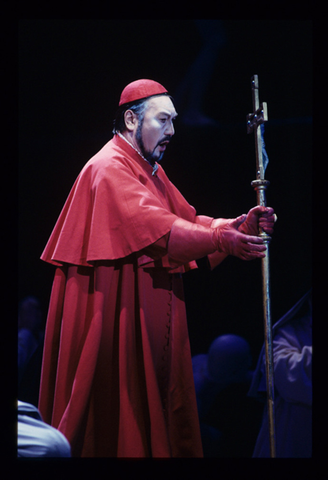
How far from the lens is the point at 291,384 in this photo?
2.45 meters

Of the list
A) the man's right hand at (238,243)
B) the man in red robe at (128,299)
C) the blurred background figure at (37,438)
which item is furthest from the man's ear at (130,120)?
the blurred background figure at (37,438)

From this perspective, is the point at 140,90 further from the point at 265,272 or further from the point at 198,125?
the point at 265,272

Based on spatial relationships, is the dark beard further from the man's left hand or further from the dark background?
the man's left hand

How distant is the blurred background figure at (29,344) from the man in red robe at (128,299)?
0.23m

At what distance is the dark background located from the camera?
247 cm

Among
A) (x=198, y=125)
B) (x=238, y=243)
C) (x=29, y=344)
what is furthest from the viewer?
(x=198, y=125)

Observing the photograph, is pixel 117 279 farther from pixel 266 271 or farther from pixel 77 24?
pixel 77 24

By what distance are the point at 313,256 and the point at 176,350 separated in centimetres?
85

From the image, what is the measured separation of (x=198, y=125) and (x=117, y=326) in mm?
1103

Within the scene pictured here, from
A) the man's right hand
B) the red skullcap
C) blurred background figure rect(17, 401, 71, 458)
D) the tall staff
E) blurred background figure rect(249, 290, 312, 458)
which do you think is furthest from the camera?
blurred background figure rect(249, 290, 312, 458)

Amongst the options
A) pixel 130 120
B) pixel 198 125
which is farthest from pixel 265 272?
pixel 130 120

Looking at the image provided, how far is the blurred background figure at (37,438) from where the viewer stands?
5.49 ft

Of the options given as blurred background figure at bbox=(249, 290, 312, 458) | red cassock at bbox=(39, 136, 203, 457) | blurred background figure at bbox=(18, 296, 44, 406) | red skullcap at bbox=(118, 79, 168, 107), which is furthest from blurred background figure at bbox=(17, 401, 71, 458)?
red skullcap at bbox=(118, 79, 168, 107)

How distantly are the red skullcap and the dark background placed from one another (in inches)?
6.8
